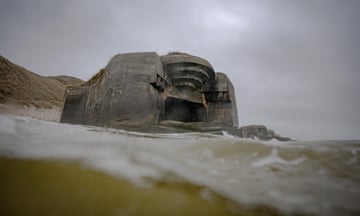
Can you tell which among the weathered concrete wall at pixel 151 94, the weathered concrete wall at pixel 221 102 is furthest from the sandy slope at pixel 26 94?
the weathered concrete wall at pixel 221 102

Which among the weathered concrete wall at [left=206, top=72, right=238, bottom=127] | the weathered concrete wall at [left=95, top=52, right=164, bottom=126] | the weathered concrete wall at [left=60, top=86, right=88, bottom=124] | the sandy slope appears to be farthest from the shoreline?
the weathered concrete wall at [left=206, top=72, right=238, bottom=127]

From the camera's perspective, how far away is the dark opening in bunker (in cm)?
664

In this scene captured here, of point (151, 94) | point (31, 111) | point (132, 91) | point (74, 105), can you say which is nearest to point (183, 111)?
point (151, 94)

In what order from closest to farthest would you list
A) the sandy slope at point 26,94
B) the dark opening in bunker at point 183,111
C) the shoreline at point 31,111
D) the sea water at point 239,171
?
the sea water at point 239,171
the dark opening in bunker at point 183,111
the shoreline at point 31,111
the sandy slope at point 26,94

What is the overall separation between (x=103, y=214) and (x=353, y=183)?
1.32 metres

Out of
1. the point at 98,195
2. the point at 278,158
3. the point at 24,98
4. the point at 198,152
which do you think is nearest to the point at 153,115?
the point at 198,152

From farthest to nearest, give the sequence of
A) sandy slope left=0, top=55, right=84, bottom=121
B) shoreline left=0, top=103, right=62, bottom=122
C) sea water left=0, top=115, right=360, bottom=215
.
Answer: sandy slope left=0, top=55, right=84, bottom=121 → shoreline left=0, top=103, right=62, bottom=122 → sea water left=0, top=115, right=360, bottom=215

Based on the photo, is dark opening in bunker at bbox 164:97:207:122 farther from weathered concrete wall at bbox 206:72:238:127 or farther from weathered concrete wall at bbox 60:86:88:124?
weathered concrete wall at bbox 60:86:88:124

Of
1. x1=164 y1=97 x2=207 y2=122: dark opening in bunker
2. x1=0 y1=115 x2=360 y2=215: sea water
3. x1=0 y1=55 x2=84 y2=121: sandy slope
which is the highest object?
x1=0 y1=55 x2=84 y2=121: sandy slope

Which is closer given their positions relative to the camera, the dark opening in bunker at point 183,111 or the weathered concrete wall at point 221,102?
the dark opening in bunker at point 183,111

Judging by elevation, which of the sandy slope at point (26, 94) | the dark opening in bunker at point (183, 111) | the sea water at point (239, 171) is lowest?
the sea water at point (239, 171)

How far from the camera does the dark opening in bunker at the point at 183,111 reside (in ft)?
21.8

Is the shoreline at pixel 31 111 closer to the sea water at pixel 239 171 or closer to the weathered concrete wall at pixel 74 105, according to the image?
the weathered concrete wall at pixel 74 105

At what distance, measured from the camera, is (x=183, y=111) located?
7094 millimetres
